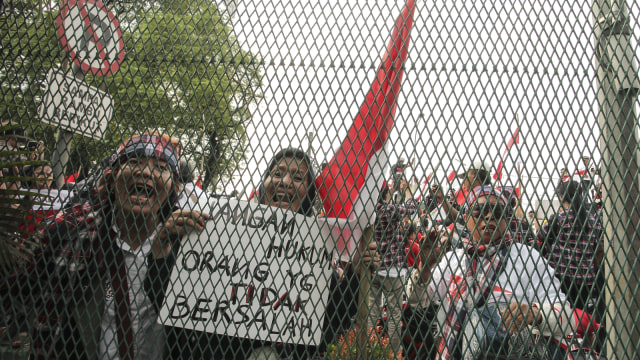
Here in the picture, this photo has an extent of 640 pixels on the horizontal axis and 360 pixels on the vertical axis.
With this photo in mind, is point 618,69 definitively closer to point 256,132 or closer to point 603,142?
point 603,142

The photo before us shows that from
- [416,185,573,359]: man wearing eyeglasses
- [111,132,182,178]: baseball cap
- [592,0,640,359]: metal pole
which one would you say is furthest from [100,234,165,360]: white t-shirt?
[592,0,640,359]: metal pole

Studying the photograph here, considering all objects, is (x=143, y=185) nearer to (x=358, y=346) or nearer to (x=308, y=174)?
(x=308, y=174)

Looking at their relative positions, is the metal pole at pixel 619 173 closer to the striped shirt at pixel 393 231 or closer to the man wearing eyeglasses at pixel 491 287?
the man wearing eyeglasses at pixel 491 287

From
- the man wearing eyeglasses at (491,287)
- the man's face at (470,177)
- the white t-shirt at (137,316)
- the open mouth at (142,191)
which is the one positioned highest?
the man's face at (470,177)

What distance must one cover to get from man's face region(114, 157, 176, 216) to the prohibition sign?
0.41m

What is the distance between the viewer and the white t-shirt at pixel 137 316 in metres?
1.90

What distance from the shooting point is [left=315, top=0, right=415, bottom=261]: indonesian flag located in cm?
188

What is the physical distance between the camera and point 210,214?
1879 millimetres

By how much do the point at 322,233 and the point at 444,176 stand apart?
1.67 ft

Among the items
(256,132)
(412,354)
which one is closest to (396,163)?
(256,132)

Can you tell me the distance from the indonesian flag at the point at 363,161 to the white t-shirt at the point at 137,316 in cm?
75

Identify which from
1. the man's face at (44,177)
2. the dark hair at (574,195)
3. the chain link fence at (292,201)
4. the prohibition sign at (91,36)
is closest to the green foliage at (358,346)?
the chain link fence at (292,201)

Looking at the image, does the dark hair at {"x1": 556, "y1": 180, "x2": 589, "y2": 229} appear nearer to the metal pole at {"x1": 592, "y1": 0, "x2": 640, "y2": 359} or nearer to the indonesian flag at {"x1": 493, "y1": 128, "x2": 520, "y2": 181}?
the metal pole at {"x1": 592, "y1": 0, "x2": 640, "y2": 359}

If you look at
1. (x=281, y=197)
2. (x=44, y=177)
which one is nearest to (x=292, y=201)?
(x=281, y=197)
